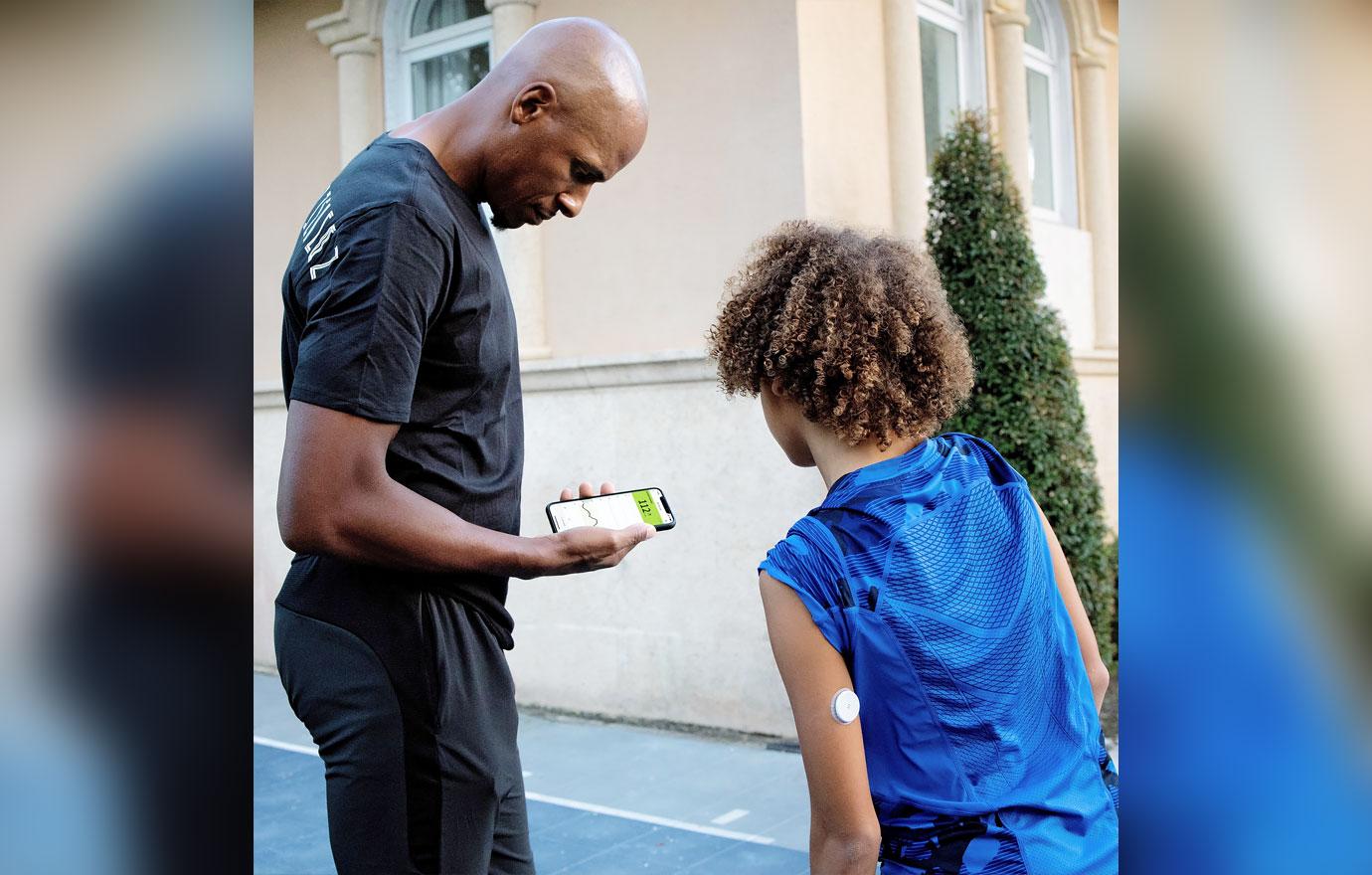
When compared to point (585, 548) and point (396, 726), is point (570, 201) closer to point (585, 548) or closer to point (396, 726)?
point (585, 548)

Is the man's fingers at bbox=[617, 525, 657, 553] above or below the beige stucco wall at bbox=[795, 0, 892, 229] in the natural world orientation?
below

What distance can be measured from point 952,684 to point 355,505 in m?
0.81

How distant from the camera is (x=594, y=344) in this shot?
695cm

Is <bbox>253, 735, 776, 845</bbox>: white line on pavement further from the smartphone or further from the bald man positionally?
the bald man

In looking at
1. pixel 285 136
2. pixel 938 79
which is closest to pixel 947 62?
pixel 938 79

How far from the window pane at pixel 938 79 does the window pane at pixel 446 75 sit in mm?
2809

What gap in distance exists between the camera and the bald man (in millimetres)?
1625

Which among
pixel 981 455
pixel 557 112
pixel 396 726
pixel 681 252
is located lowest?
pixel 396 726

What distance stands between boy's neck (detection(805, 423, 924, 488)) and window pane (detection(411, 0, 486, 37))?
6.72 meters

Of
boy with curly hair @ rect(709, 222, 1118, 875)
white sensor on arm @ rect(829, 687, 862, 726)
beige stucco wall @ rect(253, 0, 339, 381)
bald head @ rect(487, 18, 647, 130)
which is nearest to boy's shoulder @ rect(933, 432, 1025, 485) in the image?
boy with curly hair @ rect(709, 222, 1118, 875)

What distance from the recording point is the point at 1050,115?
31.7ft
